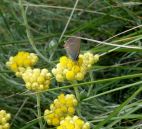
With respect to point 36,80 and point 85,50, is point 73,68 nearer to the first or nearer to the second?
point 36,80

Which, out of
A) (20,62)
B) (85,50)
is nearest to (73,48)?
(20,62)

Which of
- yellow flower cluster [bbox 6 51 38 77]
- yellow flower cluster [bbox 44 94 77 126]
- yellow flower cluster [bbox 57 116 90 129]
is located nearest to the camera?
yellow flower cluster [bbox 57 116 90 129]

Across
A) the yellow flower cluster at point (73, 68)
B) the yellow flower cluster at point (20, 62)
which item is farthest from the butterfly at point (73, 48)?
the yellow flower cluster at point (20, 62)

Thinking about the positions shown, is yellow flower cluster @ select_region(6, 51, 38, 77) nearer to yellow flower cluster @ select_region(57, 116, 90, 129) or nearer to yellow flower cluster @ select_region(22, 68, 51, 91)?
yellow flower cluster @ select_region(22, 68, 51, 91)

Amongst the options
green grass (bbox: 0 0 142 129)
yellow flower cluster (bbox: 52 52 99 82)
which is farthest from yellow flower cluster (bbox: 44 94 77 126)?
green grass (bbox: 0 0 142 129)

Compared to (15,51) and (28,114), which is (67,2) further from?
(28,114)
